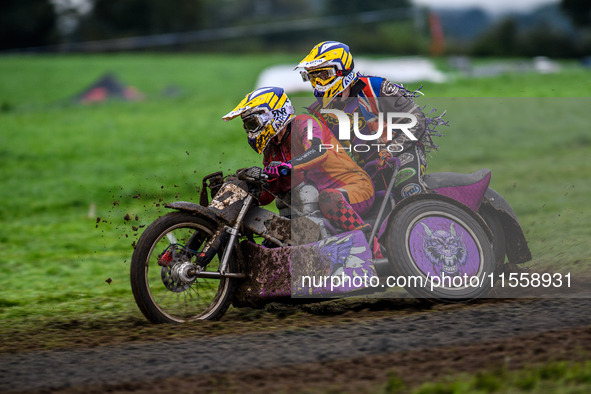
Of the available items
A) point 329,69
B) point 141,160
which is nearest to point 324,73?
point 329,69

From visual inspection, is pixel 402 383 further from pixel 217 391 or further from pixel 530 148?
pixel 530 148

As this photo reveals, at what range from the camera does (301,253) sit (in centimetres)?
688

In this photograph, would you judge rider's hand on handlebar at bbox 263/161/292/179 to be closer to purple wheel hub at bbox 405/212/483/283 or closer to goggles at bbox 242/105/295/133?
goggles at bbox 242/105/295/133

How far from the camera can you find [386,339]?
19.0 feet

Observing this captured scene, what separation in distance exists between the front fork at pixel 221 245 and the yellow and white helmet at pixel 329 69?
4.49 ft

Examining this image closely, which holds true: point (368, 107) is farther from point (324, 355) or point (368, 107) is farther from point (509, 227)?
point (324, 355)

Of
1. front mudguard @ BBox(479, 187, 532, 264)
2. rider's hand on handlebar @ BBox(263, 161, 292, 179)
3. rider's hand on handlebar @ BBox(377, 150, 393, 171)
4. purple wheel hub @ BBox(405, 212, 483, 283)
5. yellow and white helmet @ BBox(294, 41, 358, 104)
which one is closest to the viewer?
rider's hand on handlebar @ BBox(263, 161, 292, 179)

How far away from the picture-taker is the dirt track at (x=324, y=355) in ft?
16.5

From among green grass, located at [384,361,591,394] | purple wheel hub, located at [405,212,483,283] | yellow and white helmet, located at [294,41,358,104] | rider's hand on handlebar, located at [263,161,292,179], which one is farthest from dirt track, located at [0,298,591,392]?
yellow and white helmet, located at [294,41,358,104]

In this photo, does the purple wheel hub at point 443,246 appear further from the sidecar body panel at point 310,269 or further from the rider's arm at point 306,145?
the rider's arm at point 306,145

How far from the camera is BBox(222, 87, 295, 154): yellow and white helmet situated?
22.9ft

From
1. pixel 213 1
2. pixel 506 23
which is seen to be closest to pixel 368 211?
pixel 506 23

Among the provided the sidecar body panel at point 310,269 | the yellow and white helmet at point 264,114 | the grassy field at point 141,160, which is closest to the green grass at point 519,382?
the sidecar body panel at point 310,269

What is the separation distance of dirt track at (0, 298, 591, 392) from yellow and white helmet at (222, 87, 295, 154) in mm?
1793
